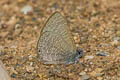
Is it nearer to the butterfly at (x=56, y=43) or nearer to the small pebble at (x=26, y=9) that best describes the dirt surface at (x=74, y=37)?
the small pebble at (x=26, y=9)

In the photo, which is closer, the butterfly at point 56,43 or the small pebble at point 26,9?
the butterfly at point 56,43

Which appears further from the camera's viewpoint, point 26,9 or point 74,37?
point 26,9

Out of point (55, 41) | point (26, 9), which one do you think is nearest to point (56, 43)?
point (55, 41)

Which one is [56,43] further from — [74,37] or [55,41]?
[74,37]

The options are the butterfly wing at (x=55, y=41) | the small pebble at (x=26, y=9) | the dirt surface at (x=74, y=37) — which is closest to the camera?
the butterfly wing at (x=55, y=41)

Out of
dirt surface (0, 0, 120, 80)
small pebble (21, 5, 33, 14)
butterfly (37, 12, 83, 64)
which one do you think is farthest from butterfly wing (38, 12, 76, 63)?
small pebble (21, 5, 33, 14)

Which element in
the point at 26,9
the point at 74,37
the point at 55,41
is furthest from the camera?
the point at 26,9

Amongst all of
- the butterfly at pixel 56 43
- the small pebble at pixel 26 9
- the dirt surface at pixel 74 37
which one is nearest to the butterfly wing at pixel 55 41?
the butterfly at pixel 56 43
